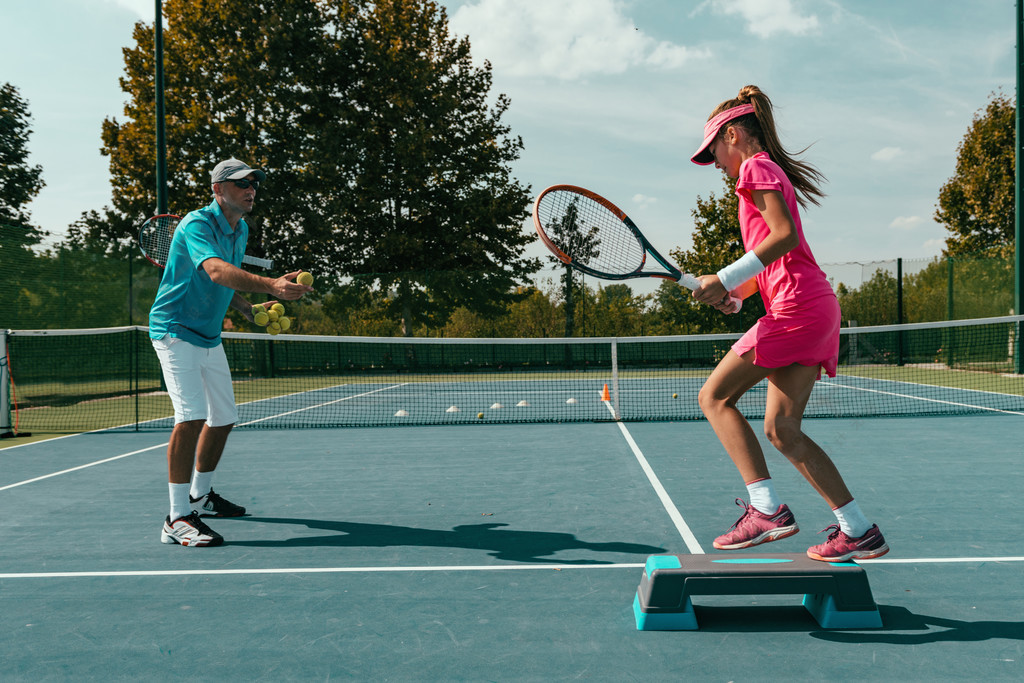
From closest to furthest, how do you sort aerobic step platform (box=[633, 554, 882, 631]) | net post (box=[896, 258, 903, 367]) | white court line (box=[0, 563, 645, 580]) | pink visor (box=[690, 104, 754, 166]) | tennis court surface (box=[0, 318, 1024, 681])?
tennis court surface (box=[0, 318, 1024, 681])
aerobic step platform (box=[633, 554, 882, 631])
pink visor (box=[690, 104, 754, 166])
white court line (box=[0, 563, 645, 580])
net post (box=[896, 258, 903, 367])

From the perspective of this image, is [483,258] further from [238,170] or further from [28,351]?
[238,170]

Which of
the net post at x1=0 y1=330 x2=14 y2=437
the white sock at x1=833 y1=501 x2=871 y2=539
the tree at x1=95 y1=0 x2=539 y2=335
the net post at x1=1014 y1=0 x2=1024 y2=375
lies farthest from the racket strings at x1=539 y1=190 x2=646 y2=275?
the tree at x1=95 y1=0 x2=539 y2=335

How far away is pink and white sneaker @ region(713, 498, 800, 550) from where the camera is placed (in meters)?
2.99

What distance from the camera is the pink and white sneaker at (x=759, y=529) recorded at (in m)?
2.99

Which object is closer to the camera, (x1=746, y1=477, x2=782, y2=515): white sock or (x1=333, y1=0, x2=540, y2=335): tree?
(x1=746, y1=477, x2=782, y2=515): white sock

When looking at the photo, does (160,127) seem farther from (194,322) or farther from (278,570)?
(278,570)

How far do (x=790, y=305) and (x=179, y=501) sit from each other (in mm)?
3021

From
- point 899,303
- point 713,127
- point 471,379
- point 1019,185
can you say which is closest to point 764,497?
point 713,127

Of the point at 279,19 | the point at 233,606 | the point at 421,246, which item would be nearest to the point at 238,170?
the point at 233,606

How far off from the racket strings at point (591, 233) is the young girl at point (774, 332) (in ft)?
1.91

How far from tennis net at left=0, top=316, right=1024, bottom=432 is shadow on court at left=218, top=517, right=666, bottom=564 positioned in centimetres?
407

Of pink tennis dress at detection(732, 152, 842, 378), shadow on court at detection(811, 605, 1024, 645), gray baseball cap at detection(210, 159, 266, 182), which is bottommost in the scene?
shadow on court at detection(811, 605, 1024, 645)

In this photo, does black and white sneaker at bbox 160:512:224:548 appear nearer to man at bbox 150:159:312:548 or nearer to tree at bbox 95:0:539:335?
man at bbox 150:159:312:548

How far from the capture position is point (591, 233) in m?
3.59
